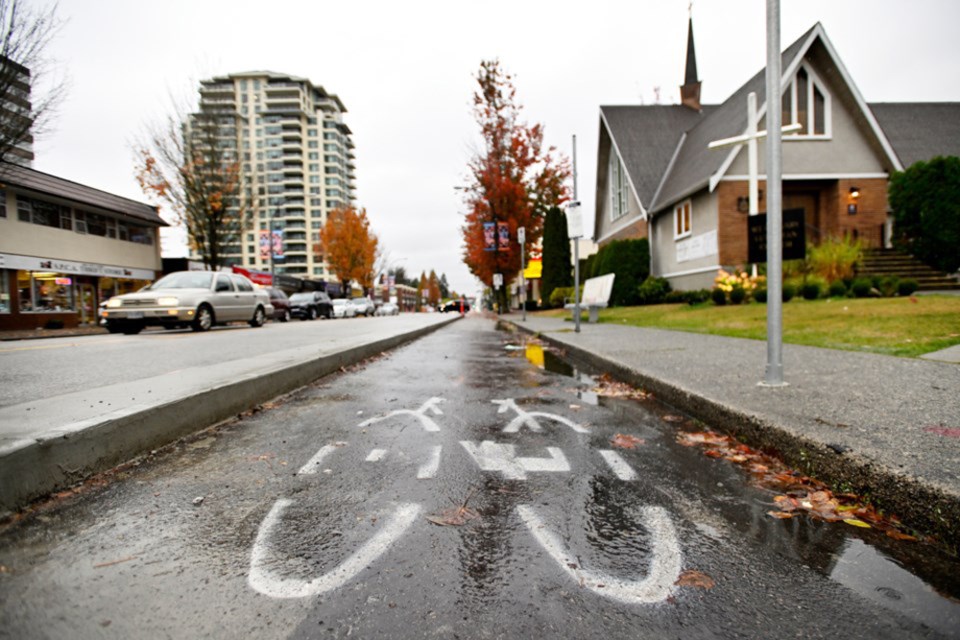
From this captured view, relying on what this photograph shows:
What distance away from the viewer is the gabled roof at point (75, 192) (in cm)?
2030

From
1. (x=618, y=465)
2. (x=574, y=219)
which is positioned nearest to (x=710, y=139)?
(x=574, y=219)

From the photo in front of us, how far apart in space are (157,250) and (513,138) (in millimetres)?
23260

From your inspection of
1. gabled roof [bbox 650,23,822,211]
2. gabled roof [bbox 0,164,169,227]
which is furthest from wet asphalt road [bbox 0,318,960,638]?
gabled roof [bbox 0,164,169,227]

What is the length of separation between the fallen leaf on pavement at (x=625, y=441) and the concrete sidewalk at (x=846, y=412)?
73 cm

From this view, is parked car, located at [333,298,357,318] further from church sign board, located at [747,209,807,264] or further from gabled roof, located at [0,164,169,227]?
church sign board, located at [747,209,807,264]

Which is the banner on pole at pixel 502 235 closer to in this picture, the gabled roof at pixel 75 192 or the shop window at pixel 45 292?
the gabled roof at pixel 75 192

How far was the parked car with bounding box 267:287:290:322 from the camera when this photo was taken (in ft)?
92.5

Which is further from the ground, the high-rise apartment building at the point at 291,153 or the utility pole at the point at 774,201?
the high-rise apartment building at the point at 291,153

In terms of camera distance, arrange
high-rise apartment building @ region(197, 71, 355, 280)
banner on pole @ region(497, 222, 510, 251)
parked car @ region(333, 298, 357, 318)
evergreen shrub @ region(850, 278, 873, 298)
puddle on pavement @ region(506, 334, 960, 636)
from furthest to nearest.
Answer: high-rise apartment building @ region(197, 71, 355, 280), parked car @ region(333, 298, 357, 318), banner on pole @ region(497, 222, 510, 251), evergreen shrub @ region(850, 278, 873, 298), puddle on pavement @ region(506, 334, 960, 636)

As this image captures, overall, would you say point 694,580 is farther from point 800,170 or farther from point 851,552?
point 800,170

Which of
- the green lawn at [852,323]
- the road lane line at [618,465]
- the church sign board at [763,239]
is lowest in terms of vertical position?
the road lane line at [618,465]

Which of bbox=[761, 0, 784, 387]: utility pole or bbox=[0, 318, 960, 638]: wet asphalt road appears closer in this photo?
bbox=[0, 318, 960, 638]: wet asphalt road

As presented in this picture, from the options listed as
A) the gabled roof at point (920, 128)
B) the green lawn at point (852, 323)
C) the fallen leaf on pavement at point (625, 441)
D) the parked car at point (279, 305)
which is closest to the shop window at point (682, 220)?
the green lawn at point (852, 323)

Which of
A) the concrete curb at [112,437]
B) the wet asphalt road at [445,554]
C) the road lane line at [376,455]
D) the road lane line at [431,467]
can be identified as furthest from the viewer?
the road lane line at [376,455]
